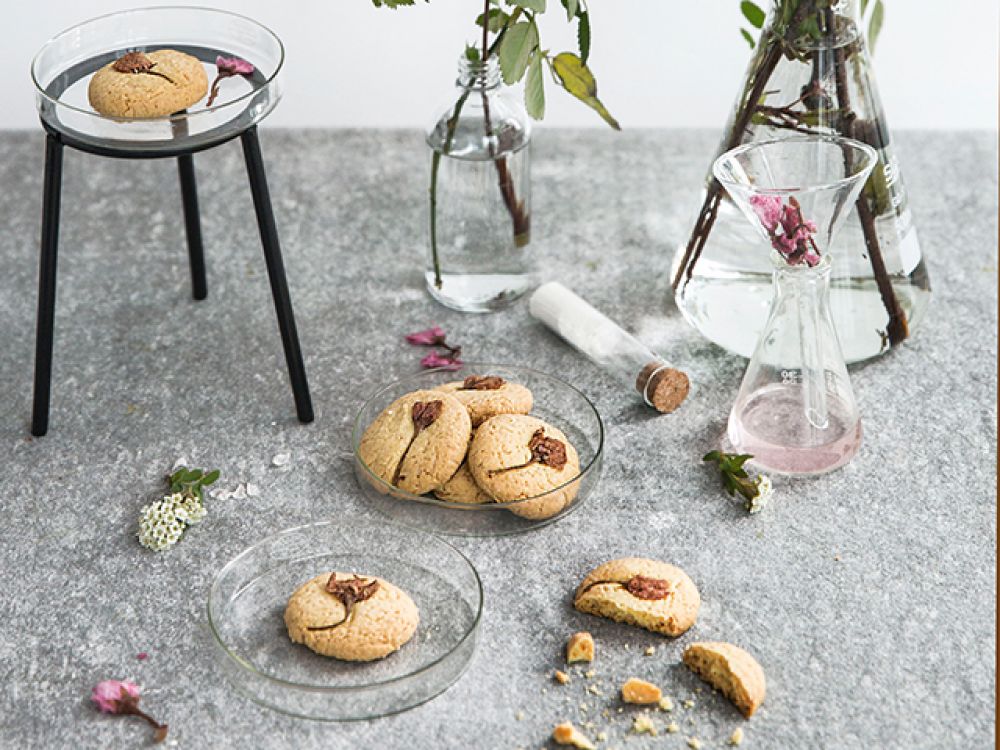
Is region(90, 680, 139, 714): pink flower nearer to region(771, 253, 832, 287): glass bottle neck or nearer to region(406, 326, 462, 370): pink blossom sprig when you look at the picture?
region(406, 326, 462, 370): pink blossom sprig

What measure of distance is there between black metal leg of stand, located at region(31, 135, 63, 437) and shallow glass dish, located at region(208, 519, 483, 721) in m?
0.26

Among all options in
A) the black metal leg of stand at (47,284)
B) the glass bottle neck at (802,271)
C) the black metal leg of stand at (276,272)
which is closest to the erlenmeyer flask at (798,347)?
the glass bottle neck at (802,271)

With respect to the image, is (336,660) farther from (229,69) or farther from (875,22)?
(875,22)

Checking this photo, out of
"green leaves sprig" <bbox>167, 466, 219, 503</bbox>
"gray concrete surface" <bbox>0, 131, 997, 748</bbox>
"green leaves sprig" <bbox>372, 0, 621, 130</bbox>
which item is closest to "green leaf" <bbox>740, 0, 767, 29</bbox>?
"green leaves sprig" <bbox>372, 0, 621, 130</bbox>

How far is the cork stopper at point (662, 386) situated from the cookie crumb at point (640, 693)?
32 cm

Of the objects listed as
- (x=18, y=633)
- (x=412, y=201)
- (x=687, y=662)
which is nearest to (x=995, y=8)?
(x=412, y=201)

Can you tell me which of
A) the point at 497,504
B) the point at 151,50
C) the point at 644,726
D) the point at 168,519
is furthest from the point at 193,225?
the point at 644,726

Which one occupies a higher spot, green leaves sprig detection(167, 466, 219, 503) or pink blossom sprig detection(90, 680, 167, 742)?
green leaves sprig detection(167, 466, 219, 503)

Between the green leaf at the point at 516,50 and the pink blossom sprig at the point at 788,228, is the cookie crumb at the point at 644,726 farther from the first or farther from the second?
the green leaf at the point at 516,50

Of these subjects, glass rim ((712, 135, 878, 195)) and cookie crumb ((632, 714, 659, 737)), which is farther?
glass rim ((712, 135, 878, 195))

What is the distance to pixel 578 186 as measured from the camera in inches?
57.4

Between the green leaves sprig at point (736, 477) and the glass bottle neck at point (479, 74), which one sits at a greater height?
the glass bottle neck at point (479, 74)

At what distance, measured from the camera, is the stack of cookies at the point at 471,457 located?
961mm

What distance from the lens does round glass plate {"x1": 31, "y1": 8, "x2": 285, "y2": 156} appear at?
0.93 metres
